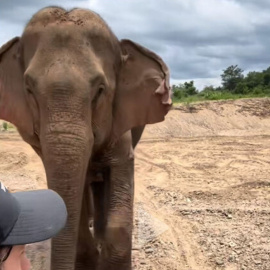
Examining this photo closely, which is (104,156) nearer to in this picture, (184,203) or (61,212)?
(61,212)

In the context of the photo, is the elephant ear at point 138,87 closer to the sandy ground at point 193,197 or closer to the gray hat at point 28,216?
the sandy ground at point 193,197

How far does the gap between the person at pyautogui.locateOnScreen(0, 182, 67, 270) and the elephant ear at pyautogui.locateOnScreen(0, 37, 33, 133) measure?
303 centimetres

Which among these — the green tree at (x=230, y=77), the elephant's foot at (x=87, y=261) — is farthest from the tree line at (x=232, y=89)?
the elephant's foot at (x=87, y=261)

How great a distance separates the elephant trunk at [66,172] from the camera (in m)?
4.12

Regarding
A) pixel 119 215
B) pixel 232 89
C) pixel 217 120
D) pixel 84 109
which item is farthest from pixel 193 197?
pixel 232 89

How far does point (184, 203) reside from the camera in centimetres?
911

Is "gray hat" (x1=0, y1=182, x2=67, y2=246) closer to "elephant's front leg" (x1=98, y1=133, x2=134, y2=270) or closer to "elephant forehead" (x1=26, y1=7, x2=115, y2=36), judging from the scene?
"elephant forehead" (x1=26, y1=7, x2=115, y2=36)

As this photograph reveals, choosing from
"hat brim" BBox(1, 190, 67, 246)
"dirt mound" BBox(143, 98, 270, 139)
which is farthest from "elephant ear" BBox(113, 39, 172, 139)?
"dirt mound" BBox(143, 98, 270, 139)

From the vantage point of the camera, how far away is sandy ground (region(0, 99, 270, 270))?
6289mm

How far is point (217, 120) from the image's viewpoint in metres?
25.3

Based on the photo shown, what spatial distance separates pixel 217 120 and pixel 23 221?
941 inches

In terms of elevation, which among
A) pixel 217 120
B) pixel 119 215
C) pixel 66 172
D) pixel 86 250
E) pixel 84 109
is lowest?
pixel 86 250

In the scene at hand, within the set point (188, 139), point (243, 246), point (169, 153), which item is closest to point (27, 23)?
point (243, 246)

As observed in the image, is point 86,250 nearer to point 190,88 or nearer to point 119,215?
point 119,215
